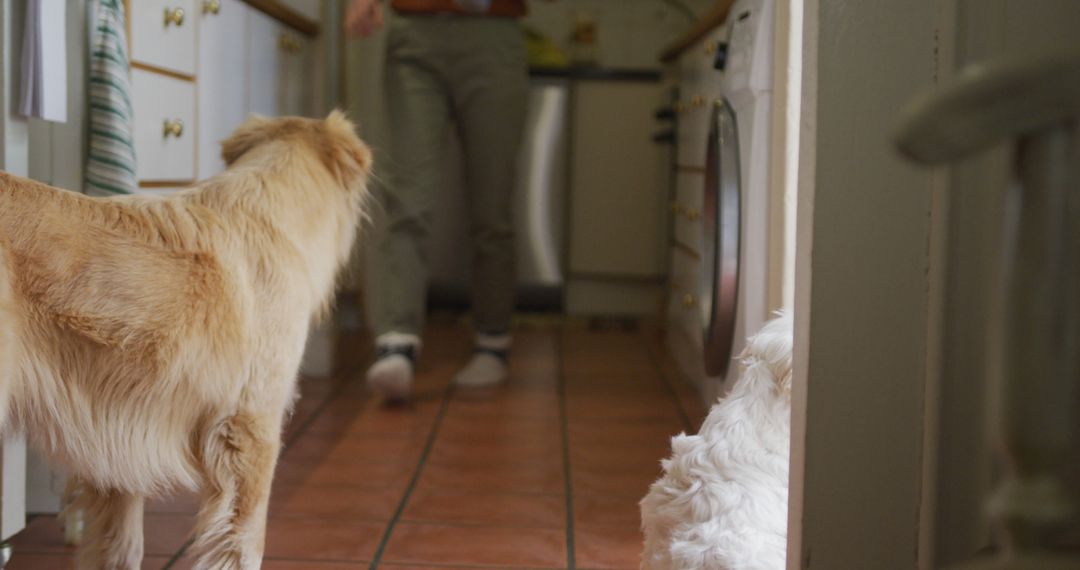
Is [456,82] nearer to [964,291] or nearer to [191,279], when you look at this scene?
[191,279]

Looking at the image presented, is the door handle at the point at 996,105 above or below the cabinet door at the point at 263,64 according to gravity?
below

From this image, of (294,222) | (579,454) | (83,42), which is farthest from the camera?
(579,454)

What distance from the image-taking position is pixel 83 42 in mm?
1837

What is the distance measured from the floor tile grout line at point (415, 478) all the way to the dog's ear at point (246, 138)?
726 millimetres

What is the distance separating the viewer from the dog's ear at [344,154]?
5.41 ft

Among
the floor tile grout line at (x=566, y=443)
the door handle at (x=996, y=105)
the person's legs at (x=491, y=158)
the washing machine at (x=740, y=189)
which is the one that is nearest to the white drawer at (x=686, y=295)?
the washing machine at (x=740, y=189)

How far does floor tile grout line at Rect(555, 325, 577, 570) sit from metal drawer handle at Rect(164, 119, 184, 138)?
1148 mm

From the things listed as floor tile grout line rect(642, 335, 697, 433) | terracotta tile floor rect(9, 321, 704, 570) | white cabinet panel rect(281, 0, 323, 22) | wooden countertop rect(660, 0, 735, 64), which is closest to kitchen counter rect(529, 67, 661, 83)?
wooden countertop rect(660, 0, 735, 64)

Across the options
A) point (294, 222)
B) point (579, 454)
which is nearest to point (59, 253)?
point (294, 222)

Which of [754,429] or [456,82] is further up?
[456,82]

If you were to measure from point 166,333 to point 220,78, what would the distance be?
1484 mm

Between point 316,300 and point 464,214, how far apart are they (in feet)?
9.79

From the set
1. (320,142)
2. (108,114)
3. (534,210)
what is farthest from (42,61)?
(534,210)

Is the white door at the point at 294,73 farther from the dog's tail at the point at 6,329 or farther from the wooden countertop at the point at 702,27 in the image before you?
the dog's tail at the point at 6,329
